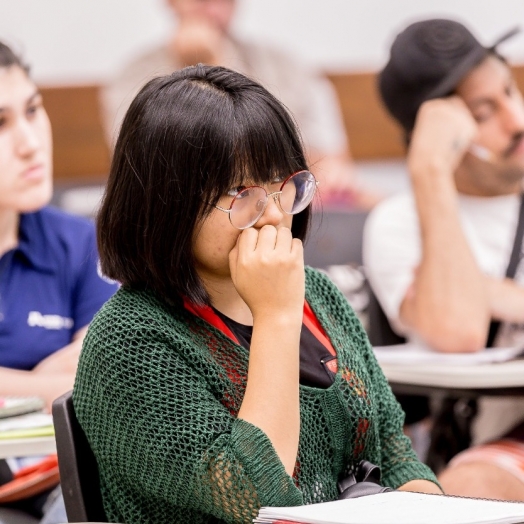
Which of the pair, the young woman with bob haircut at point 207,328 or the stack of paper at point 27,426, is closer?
the young woman with bob haircut at point 207,328

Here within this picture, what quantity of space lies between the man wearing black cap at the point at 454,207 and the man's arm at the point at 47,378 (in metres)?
0.90

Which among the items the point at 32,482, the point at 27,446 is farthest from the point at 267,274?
the point at 32,482

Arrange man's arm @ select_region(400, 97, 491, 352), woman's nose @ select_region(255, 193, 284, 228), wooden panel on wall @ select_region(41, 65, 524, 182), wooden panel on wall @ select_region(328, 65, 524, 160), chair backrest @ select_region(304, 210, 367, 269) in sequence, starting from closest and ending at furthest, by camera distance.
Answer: woman's nose @ select_region(255, 193, 284, 228) < man's arm @ select_region(400, 97, 491, 352) < chair backrest @ select_region(304, 210, 367, 269) < wooden panel on wall @ select_region(41, 65, 524, 182) < wooden panel on wall @ select_region(328, 65, 524, 160)

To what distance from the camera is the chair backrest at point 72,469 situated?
122 centimetres

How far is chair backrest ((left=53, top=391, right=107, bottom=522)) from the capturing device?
122 centimetres

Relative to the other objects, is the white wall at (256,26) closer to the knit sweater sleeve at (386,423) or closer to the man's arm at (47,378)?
the man's arm at (47,378)

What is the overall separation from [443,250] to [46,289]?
0.98 meters

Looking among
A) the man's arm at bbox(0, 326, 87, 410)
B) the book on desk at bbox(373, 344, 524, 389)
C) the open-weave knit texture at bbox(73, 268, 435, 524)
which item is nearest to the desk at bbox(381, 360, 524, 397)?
the book on desk at bbox(373, 344, 524, 389)

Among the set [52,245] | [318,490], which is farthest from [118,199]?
[52,245]

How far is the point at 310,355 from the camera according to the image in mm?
1341

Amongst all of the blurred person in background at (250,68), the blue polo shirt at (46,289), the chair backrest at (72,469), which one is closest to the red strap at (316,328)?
the chair backrest at (72,469)

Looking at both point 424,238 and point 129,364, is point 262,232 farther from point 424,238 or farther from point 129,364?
point 424,238

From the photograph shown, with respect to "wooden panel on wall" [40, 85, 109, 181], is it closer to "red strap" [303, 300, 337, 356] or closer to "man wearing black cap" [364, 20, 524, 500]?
"man wearing black cap" [364, 20, 524, 500]

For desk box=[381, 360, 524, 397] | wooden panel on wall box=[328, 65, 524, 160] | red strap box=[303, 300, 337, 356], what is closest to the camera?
red strap box=[303, 300, 337, 356]
